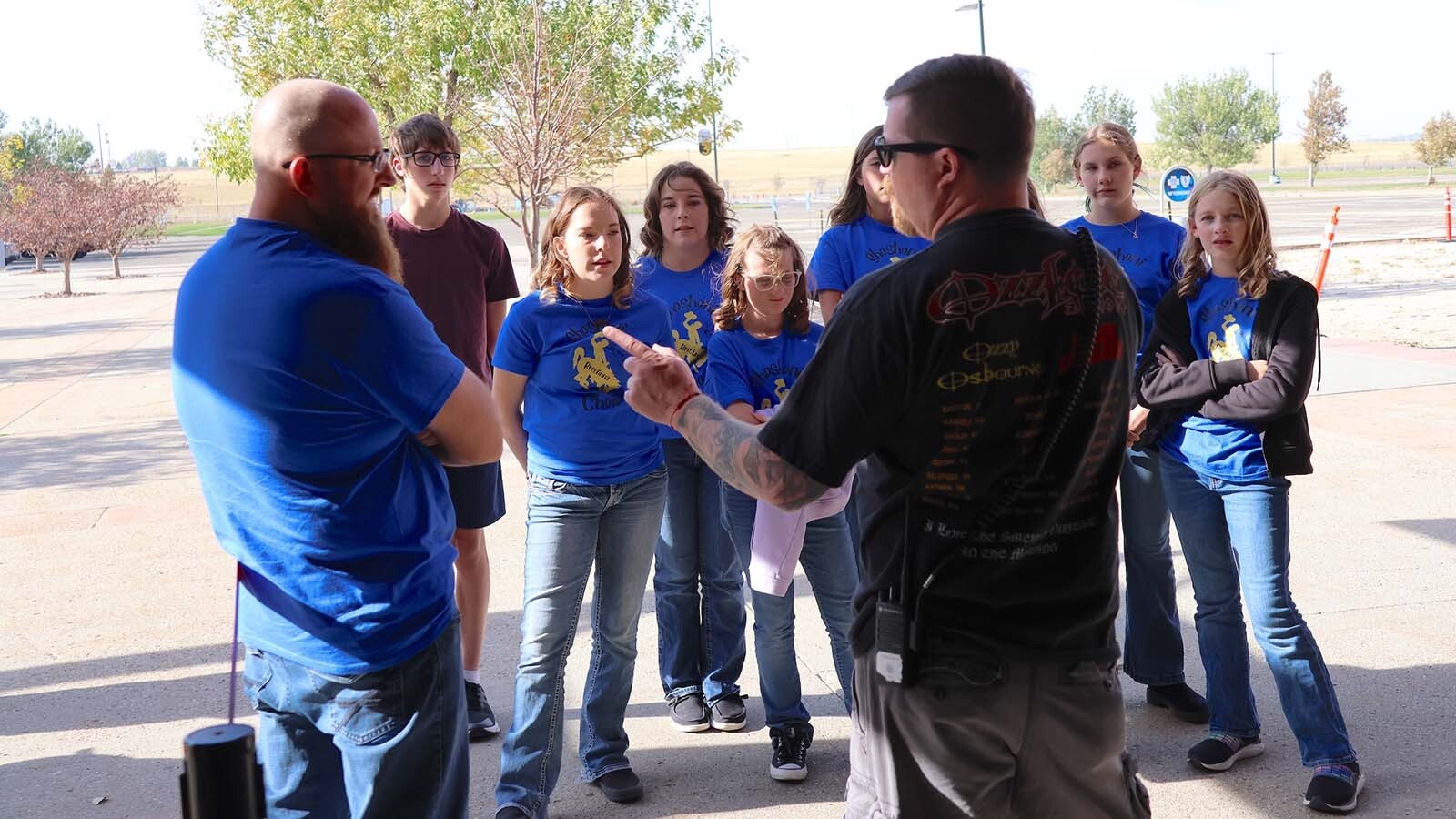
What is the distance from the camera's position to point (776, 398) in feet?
13.5

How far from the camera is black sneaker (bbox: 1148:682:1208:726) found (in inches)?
173

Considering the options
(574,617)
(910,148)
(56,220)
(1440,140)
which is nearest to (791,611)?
(574,617)

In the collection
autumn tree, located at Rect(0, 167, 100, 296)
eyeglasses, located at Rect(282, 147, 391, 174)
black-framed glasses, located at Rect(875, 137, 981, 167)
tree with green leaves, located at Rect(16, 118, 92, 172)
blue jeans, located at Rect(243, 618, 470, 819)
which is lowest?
blue jeans, located at Rect(243, 618, 470, 819)

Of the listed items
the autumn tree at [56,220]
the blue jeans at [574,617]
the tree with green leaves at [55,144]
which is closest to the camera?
the blue jeans at [574,617]

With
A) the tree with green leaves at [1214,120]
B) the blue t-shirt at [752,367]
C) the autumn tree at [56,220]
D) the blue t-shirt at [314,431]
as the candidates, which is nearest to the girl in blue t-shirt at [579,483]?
the blue t-shirt at [752,367]

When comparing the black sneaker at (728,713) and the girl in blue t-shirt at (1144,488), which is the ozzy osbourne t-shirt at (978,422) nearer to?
the girl in blue t-shirt at (1144,488)

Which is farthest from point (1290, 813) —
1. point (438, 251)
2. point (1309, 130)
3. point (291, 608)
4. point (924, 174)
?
point (1309, 130)

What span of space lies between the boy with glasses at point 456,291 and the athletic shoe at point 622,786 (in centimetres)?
70

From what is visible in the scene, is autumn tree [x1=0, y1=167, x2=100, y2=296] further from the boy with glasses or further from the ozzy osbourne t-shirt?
the ozzy osbourne t-shirt

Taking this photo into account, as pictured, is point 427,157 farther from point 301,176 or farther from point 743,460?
point 743,460

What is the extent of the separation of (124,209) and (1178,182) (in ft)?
103

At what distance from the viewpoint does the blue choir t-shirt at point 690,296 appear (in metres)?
4.70

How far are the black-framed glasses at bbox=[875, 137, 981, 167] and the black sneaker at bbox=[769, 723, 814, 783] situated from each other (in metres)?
2.43

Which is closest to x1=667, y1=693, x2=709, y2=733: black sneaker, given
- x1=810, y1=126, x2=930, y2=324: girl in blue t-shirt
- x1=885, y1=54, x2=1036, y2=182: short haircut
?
x1=810, y1=126, x2=930, y2=324: girl in blue t-shirt
